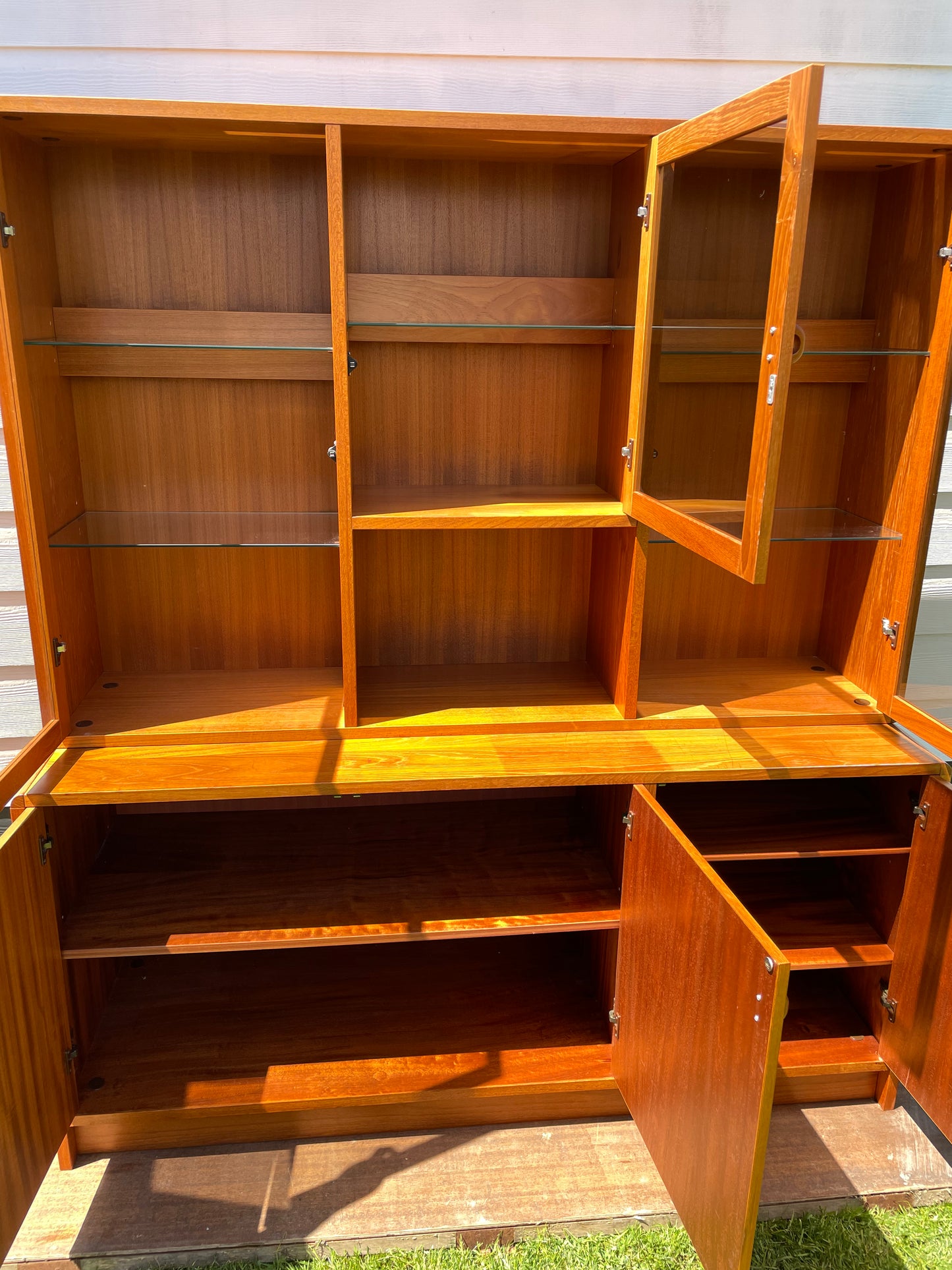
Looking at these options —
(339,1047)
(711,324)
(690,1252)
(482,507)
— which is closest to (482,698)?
(482,507)

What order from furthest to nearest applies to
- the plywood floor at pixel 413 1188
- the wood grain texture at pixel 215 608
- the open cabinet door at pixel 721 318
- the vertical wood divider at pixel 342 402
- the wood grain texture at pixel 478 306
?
the wood grain texture at pixel 215 608, the wood grain texture at pixel 478 306, the plywood floor at pixel 413 1188, the vertical wood divider at pixel 342 402, the open cabinet door at pixel 721 318

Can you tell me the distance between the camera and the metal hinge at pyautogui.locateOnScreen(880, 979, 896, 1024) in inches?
83.5

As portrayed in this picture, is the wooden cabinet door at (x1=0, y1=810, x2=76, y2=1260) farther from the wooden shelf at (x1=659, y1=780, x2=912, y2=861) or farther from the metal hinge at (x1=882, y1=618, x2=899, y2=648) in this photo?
the metal hinge at (x1=882, y1=618, x2=899, y2=648)

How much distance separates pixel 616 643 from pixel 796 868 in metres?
0.83

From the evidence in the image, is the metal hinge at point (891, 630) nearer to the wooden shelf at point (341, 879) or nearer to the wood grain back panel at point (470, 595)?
the wood grain back panel at point (470, 595)

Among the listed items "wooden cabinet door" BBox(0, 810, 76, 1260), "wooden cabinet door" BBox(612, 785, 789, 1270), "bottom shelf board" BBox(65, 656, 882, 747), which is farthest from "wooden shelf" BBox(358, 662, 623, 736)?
"wooden cabinet door" BBox(0, 810, 76, 1260)

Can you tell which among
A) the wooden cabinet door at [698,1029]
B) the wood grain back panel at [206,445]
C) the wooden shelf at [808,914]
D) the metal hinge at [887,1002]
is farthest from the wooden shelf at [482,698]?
the metal hinge at [887,1002]

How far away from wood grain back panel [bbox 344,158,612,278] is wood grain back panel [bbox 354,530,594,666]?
608mm

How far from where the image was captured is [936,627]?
7.07 feet

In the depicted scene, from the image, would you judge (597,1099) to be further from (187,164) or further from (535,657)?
(187,164)

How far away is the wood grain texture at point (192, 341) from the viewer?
2053mm

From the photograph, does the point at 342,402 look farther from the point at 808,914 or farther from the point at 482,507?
the point at 808,914

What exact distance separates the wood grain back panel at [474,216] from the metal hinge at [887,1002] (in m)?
1.76

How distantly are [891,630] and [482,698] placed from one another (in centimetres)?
93
